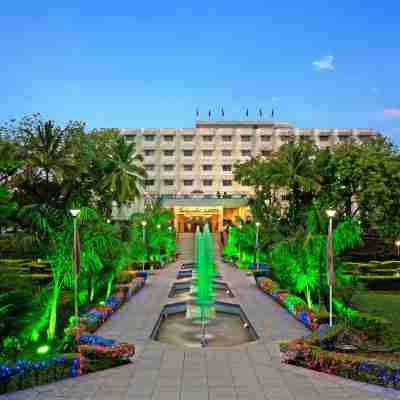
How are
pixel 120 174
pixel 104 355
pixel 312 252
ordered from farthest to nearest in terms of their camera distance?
pixel 120 174 < pixel 312 252 < pixel 104 355

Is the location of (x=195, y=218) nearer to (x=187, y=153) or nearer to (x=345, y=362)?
(x=187, y=153)

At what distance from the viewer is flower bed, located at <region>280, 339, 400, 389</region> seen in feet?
34.6

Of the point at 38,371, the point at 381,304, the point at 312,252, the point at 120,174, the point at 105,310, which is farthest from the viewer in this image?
the point at 120,174

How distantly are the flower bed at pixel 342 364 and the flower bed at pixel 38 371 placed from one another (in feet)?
16.8

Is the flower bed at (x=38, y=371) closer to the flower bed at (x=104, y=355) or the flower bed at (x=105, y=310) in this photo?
the flower bed at (x=104, y=355)

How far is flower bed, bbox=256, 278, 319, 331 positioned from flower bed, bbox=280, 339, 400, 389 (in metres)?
4.24

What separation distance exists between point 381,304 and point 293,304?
589 cm

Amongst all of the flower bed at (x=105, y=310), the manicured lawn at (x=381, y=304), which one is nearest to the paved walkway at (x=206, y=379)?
the flower bed at (x=105, y=310)

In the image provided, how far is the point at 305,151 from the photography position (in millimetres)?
49656

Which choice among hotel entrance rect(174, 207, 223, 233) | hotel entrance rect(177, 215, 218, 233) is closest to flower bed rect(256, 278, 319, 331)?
hotel entrance rect(174, 207, 223, 233)

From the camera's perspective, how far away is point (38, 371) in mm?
10562

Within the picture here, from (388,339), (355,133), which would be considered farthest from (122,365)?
(355,133)

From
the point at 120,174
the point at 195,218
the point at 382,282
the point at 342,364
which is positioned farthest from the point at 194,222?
the point at 342,364

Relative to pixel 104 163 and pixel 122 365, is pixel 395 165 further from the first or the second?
pixel 122 365
